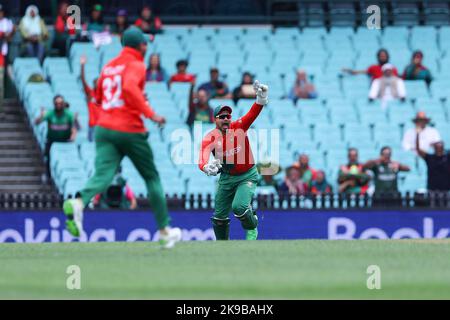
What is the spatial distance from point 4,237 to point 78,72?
19.3 ft

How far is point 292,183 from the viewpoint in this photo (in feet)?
84.6

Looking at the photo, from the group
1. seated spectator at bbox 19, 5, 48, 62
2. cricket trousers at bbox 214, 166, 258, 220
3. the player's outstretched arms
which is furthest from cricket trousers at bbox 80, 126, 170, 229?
seated spectator at bbox 19, 5, 48, 62

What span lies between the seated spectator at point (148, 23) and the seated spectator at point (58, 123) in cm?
472

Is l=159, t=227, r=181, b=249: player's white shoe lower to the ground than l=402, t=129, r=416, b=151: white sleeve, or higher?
higher

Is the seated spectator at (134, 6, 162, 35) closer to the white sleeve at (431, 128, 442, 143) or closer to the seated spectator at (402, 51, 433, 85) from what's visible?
the seated spectator at (402, 51, 433, 85)

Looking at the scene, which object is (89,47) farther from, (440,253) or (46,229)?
(440,253)

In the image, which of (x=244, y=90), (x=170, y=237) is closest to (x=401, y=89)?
(x=244, y=90)

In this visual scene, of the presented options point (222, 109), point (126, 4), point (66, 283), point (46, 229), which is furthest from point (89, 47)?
point (66, 283)

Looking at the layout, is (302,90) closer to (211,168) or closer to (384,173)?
(384,173)

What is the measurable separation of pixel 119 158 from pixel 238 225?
9.14m

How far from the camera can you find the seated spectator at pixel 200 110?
2728cm

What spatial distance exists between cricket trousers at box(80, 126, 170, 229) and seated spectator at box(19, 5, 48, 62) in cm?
1506

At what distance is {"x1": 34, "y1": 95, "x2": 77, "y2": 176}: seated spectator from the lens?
26422 millimetres

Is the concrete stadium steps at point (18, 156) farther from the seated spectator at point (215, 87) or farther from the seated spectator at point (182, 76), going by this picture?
the seated spectator at point (215, 87)
